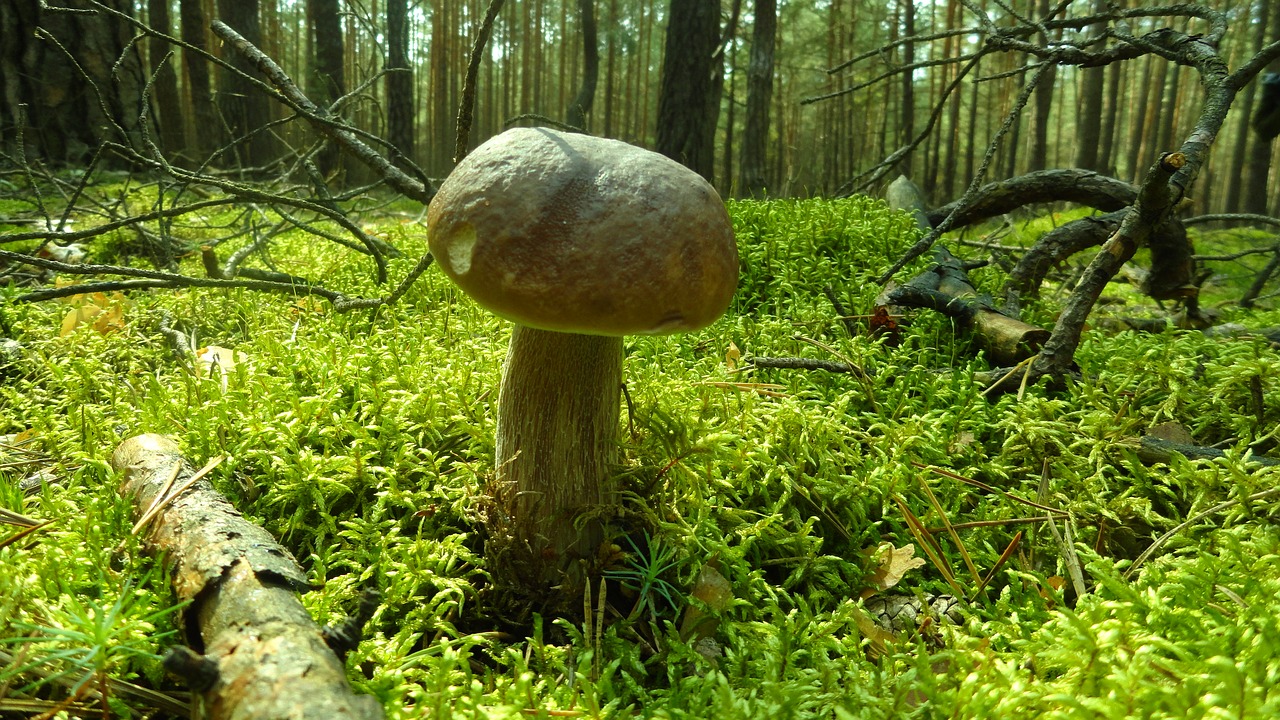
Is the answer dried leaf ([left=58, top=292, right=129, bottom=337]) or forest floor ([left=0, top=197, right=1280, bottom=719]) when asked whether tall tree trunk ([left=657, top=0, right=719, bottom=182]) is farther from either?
dried leaf ([left=58, top=292, right=129, bottom=337])

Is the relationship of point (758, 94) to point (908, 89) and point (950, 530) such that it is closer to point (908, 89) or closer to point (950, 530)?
point (950, 530)

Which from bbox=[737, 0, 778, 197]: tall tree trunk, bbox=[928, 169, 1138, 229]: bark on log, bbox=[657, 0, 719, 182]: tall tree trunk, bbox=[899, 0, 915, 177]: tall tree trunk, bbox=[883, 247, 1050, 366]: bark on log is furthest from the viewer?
bbox=[899, 0, 915, 177]: tall tree trunk

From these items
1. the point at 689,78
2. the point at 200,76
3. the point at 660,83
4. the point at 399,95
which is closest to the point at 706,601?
the point at 689,78

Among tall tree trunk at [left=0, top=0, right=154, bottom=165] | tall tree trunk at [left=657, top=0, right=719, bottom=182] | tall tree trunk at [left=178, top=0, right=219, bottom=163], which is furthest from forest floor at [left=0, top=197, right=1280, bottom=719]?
tall tree trunk at [left=178, top=0, right=219, bottom=163]

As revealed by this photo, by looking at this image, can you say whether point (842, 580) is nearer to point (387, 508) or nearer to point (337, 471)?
point (387, 508)

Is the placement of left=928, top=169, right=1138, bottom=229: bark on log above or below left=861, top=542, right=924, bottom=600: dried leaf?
above

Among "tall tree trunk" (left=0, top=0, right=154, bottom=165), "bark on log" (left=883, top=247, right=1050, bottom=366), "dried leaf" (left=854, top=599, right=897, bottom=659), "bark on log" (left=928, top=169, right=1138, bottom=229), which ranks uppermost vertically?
"tall tree trunk" (left=0, top=0, right=154, bottom=165)

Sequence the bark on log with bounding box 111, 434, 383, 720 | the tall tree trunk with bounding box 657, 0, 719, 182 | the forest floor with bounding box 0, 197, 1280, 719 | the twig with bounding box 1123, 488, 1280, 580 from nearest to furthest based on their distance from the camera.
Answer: the bark on log with bounding box 111, 434, 383, 720, the forest floor with bounding box 0, 197, 1280, 719, the twig with bounding box 1123, 488, 1280, 580, the tall tree trunk with bounding box 657, 0, 719, 182
